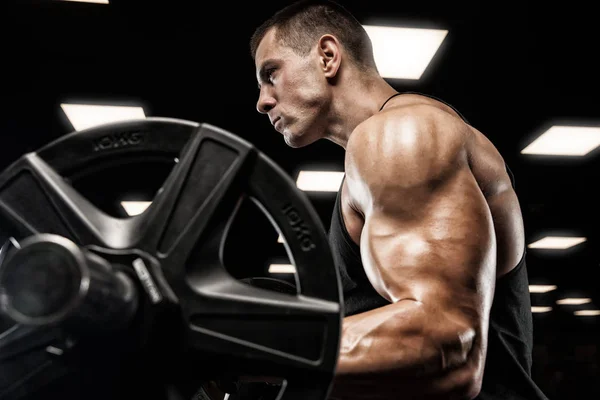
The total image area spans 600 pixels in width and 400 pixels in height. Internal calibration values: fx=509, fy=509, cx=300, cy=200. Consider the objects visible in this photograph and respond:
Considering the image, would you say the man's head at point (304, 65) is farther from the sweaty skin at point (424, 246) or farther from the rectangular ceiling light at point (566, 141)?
the rectangular ceiling light at point (566, 141)

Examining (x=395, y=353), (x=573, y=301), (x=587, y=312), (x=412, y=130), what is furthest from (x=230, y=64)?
(x=587, y=312)

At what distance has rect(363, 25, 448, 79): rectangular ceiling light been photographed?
7.90 feet

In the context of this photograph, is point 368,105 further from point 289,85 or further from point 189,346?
point 189,346

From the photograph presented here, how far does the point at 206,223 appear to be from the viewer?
49cm

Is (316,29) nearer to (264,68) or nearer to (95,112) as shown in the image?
(264,68)

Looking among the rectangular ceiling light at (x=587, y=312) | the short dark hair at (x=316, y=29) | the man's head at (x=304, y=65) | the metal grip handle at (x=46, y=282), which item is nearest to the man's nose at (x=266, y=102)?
the man's head at (x=304, y=65)

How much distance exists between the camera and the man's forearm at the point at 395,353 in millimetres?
590

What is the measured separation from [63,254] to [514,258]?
824mm

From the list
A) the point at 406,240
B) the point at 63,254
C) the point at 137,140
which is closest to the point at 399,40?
the point at 406,240

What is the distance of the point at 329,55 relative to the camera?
1188 mm

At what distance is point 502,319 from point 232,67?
215 centimetres

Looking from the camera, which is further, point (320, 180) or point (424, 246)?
point (320, 180)

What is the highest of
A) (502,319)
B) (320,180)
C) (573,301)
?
(320,180)

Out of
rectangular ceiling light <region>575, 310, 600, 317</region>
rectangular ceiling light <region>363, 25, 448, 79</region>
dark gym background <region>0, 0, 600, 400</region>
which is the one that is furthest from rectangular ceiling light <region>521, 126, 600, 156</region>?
rectangular ceiling light <region>575, 310, 600, 317</region>
